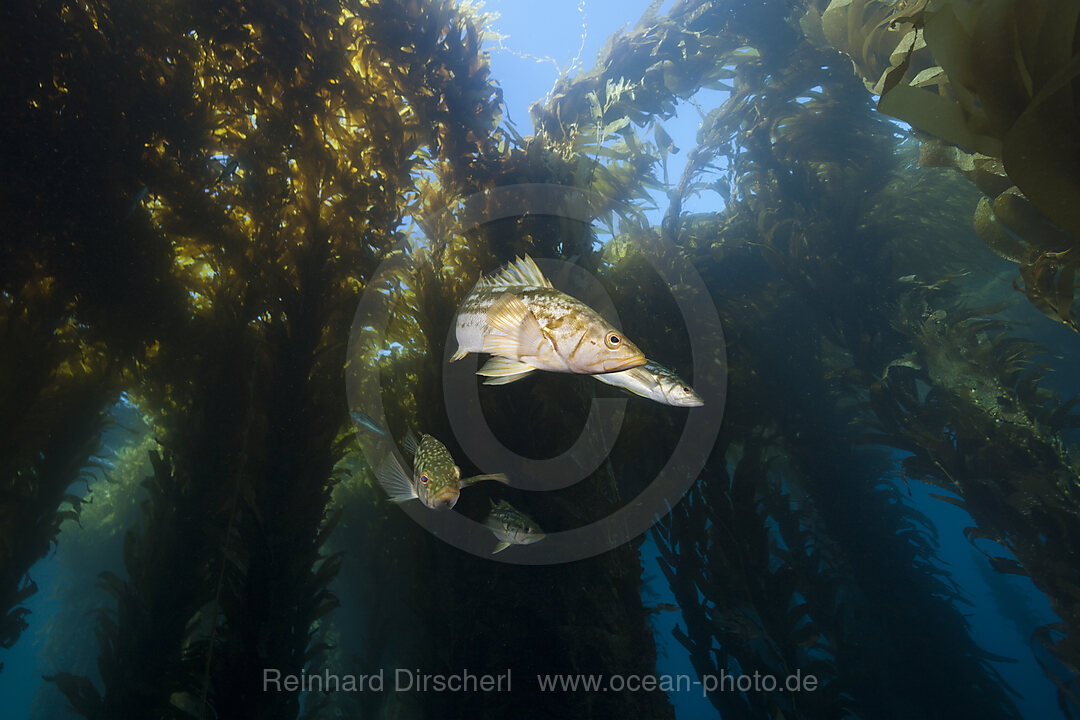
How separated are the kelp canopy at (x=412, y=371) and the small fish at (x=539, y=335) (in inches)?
69.2

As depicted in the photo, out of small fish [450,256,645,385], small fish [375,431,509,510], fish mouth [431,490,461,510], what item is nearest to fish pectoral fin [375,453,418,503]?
small fish [375,431,509,510]

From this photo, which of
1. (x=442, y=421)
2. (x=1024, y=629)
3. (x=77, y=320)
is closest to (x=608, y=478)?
(x=442, y=421)

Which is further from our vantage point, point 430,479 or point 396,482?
point 396,482

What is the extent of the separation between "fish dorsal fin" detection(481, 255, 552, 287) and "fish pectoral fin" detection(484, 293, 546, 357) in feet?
0.56

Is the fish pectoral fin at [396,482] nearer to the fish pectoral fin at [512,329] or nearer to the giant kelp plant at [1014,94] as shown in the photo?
the fish pectoral fin at [512,329]

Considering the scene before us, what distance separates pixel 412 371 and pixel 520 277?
250 centimetres

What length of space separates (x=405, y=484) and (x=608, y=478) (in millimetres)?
1658

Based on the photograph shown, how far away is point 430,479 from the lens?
2.25 m

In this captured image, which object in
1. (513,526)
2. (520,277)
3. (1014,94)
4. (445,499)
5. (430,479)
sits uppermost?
(1014,94)

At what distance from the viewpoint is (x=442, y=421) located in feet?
10.6

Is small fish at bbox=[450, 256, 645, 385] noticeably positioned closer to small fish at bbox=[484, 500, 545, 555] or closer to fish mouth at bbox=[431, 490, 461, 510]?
fish mouth at bbox=[431, 490, 461, 510]

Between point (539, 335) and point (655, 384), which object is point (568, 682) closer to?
point (655, 384)

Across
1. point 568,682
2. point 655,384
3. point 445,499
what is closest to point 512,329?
point 655,384

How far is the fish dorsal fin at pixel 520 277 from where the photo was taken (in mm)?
1566
